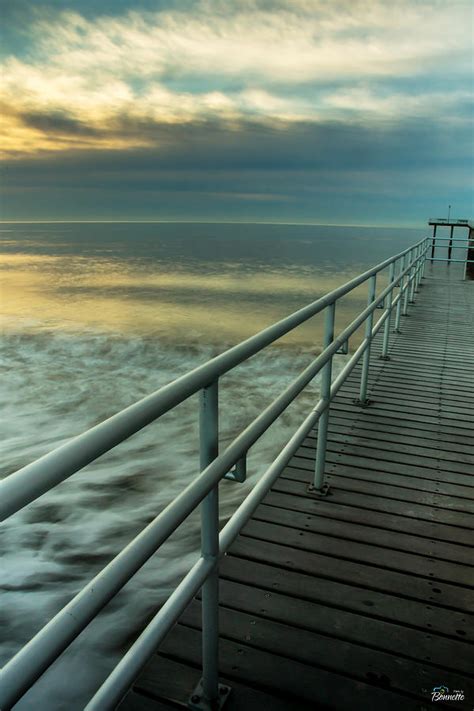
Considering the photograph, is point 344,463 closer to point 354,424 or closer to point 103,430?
point 354,424

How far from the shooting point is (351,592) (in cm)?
230

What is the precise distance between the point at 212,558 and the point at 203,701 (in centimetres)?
59

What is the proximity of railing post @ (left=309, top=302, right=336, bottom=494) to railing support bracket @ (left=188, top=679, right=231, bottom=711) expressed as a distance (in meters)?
1.52

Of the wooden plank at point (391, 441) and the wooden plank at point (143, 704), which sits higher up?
the wooden plank at point (391, 441)

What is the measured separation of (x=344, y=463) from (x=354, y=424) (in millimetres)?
780

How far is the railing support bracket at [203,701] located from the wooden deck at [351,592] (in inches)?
1.4

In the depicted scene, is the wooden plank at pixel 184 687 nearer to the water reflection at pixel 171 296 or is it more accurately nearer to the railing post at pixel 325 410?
the railing post at pixel 325 410

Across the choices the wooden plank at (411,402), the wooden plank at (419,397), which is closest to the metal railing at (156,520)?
the wooden plank at (411,402)

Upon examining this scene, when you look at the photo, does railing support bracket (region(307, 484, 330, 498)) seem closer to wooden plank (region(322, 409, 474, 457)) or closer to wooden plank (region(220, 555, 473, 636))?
wooden plank (region(220, 555, 473, 636))

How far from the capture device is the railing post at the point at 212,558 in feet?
4.55

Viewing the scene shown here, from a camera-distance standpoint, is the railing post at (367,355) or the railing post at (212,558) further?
the railing post at (367,355)

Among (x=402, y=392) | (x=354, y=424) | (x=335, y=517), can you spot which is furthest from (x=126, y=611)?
(x=402, y=392)

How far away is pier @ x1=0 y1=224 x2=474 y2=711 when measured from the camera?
1.09 meters

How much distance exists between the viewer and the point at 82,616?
0.92 m
